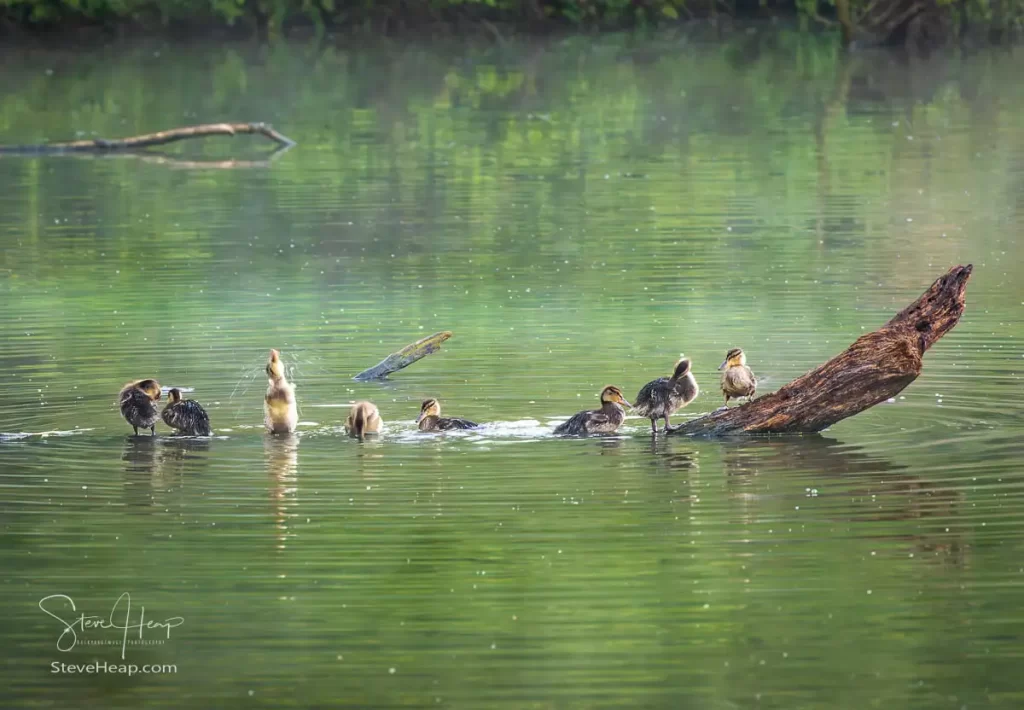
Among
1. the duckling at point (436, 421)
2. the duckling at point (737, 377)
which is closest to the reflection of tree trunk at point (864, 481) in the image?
the duckling at point (737, 377)

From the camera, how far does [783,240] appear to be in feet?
72.0

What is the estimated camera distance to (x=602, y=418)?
1235cm

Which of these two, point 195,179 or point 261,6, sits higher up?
point 261,6

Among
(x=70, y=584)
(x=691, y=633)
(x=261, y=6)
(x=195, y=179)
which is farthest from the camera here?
(x=261, y=6)

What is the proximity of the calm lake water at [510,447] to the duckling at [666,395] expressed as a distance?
0.17m

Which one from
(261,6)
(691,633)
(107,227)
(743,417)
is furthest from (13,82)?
(691,633)

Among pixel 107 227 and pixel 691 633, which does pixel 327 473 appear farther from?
pixel 107 227

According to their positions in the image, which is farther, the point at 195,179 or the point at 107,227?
the point at 195,179

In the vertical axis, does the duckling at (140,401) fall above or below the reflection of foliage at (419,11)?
below

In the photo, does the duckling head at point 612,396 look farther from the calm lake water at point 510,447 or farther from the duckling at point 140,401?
the duckling at point 140,401

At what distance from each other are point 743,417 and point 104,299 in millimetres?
7486

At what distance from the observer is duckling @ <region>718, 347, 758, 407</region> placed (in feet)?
42.2

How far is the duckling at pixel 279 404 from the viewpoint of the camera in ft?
41.4

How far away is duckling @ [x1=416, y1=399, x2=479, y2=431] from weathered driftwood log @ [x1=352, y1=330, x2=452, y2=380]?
1801 mm
